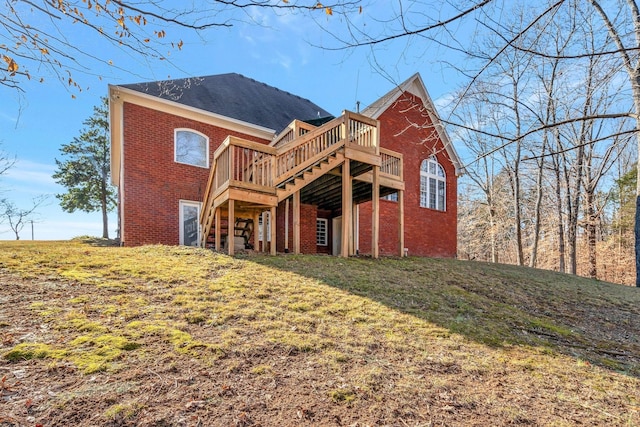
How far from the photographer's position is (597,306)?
8.00 meters

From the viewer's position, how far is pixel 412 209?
574 inches

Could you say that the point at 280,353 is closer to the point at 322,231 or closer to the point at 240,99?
the point at 322,231

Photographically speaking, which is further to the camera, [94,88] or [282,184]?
[282,184]

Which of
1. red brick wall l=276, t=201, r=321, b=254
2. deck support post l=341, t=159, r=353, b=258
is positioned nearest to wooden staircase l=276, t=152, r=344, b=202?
deck support post l=341, t=159, r=353, b=258

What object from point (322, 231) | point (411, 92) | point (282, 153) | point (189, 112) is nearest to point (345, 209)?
point (282, 153)

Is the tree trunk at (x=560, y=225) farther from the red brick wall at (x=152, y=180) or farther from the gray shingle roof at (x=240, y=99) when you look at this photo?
the red brick wall at (x=152, y=180)

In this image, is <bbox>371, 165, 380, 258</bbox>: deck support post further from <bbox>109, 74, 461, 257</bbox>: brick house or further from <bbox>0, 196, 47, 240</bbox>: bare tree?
<bbox>0, 196, 47, 240</bbox>: bare tree

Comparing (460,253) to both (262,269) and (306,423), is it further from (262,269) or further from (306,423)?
(306,423)

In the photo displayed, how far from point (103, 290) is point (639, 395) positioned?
21.2 ft

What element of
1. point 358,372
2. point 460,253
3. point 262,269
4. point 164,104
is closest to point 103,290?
point 262,269

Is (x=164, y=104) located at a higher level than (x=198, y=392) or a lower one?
higher

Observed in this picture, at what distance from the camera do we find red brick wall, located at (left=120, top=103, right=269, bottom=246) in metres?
9.94

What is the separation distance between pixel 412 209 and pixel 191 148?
9.28 meters

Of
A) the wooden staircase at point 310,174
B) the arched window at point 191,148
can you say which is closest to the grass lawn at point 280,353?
the wooden staircase at point 310,174
